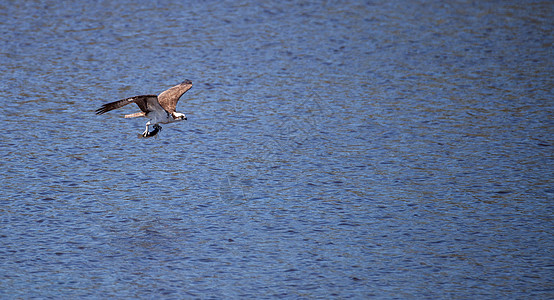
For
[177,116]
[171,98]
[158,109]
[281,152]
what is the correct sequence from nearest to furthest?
[158,109], [177,116], [171,98], [281,152]

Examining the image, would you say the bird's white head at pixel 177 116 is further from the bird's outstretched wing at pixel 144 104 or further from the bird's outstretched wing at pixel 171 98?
the bird's outstretched wing at pixel 144 104

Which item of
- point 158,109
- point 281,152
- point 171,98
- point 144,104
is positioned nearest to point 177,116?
point 158,109

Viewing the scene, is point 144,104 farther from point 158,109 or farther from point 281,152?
point 281,152

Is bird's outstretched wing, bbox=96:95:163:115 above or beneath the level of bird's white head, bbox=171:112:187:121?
above

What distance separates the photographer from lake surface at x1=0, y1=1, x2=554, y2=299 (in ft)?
33.7

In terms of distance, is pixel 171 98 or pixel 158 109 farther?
pixel 171 98

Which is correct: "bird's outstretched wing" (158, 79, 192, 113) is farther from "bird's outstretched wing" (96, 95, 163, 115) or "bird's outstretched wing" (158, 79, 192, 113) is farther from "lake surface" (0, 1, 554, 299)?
"lake surface" (0, 1, 554, 299)

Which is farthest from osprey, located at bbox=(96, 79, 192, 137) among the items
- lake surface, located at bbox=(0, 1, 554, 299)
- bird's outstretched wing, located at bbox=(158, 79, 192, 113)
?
lake surface, located at bbox=(0, 1, 554, 299)

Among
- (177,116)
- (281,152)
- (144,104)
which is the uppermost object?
(144,104)

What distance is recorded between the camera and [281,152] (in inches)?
549

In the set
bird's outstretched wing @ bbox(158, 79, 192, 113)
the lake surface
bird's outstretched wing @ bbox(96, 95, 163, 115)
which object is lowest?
the lake surface

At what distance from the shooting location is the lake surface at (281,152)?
10.3 m

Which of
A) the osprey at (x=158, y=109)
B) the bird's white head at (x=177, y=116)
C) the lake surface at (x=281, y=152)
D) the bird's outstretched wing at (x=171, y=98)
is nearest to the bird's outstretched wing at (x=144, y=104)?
the osprey at (x=158, y=109)

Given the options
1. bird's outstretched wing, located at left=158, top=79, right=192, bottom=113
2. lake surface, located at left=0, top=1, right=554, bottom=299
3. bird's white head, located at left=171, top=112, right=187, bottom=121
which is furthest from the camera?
bird's outstretched wing, located at left=158, top=79, right=192, bottom=113
